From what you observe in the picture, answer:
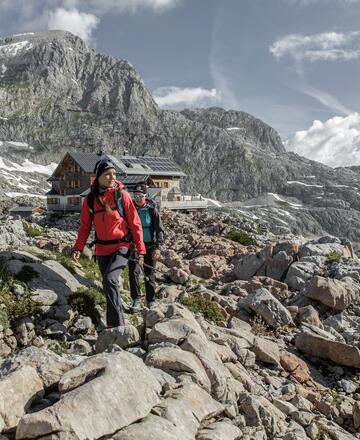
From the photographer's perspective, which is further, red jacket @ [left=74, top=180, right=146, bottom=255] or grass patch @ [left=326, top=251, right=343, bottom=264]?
grass patch @ [left=326, top=251, right=343, bottom=264]

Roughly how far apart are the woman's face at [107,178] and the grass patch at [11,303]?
2.88 m

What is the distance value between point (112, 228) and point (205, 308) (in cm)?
444

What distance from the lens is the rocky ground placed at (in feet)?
13.3

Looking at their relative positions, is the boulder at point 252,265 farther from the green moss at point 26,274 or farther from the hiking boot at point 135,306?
the green moss at point 26,274

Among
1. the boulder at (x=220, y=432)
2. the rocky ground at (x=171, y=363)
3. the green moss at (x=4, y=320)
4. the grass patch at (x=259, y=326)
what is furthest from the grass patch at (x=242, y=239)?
the boulder at (x=220, y=432)

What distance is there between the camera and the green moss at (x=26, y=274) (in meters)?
8.67

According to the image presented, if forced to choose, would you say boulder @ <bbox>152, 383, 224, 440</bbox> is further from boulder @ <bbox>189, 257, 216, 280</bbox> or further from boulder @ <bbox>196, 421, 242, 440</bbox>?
boulder @ <bbox>189, 257, 216, 280</bbox>

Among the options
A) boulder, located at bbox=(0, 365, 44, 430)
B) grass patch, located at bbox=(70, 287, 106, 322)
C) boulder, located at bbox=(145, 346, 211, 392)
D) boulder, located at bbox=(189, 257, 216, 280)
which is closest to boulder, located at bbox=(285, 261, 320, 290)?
boulder, located at bbox=(189, 257, 216, 280)

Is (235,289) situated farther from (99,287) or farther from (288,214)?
(288,214)

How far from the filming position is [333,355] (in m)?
9.67

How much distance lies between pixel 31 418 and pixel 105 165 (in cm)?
486

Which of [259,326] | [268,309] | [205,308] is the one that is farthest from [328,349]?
[205,308]

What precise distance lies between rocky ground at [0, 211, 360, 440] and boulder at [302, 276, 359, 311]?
1.8 inches

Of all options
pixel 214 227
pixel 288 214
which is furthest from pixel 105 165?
pixel 288 214
